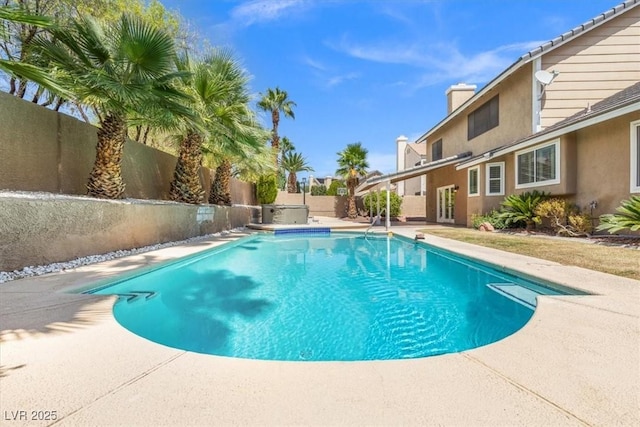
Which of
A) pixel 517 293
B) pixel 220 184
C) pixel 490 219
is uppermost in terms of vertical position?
pixel 220 184

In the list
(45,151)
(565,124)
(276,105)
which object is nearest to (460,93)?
(565,124)

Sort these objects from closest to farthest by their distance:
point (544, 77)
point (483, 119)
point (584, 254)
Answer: point (584, 254)
point (544, 77)
point (483, 119)

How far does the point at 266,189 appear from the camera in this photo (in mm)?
23719

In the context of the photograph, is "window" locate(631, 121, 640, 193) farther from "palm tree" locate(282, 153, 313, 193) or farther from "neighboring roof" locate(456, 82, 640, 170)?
"palm tree" locate(282, 153, 313, 193)

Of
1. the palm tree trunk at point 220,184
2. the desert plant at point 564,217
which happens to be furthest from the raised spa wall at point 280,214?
the desert plant at point 564,217

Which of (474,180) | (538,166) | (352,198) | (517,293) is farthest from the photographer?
(352,198)

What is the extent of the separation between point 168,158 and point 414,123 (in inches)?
1065

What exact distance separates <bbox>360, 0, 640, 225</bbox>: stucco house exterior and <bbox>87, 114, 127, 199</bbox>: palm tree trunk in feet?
38.3

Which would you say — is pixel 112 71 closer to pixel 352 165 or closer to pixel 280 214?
pixel 280 214

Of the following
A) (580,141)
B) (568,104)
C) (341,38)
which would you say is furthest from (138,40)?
(568,104)

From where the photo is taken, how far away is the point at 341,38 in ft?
52.0

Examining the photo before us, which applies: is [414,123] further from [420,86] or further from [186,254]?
[186,254]

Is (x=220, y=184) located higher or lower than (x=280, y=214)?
higher

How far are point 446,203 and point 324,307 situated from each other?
55.0 feet
